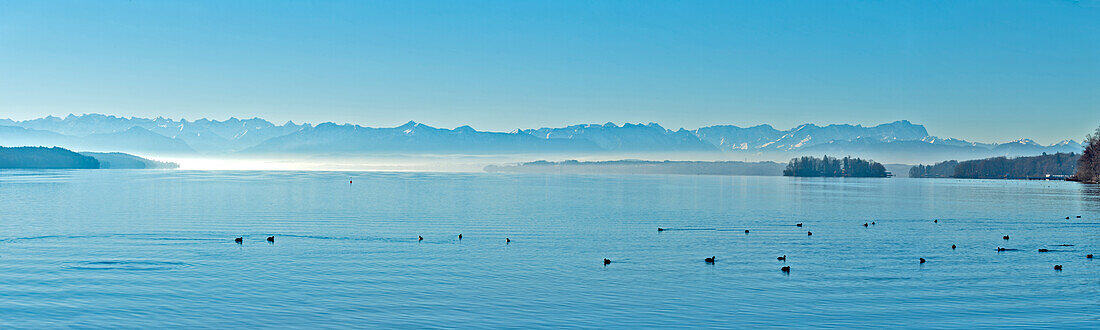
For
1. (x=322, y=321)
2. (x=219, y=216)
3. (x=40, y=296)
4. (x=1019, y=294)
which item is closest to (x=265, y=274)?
(x=40, y=296)

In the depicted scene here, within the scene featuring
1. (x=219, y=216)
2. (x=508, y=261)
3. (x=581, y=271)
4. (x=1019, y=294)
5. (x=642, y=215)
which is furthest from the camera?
(x=642, y=215)

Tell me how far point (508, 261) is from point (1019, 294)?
1834 centimetres

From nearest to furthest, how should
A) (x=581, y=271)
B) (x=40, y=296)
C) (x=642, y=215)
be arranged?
(x=40, y=296)
(x=581, y=271)
(x=642, y=215)

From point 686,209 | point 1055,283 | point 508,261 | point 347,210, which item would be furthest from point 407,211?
point 1055,283

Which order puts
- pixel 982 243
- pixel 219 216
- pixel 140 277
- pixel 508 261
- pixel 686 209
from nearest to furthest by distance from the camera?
pixel 140 277 → pixel 508 261 → pixel 982 243 → pixel 219 216 → pixel 686 209

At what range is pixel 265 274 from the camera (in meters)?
28.9

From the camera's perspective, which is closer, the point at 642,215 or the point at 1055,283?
the point at 1055,283

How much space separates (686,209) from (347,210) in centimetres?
3021

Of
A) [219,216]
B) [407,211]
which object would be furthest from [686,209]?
[219,216]

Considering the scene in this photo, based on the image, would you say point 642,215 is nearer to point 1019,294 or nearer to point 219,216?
point 219,216

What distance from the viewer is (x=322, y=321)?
21094mm

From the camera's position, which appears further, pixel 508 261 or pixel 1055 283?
pixel 508 261

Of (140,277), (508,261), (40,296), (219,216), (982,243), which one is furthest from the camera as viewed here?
(219,216)

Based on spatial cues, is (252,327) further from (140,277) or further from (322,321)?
(140,277)
